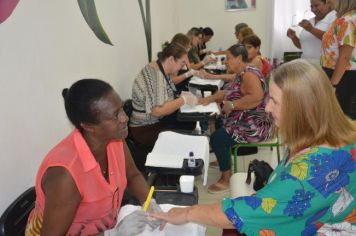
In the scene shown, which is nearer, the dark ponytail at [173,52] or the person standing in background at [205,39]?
the dark ponytail at [173,52]

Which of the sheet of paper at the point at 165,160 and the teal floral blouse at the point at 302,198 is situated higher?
the teal floral blouse at the point at 302,198

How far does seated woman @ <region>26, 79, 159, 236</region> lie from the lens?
3.53ft

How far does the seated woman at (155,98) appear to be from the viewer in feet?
8.10

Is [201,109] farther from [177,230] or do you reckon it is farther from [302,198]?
[302,198]

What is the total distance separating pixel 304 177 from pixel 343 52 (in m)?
1.76

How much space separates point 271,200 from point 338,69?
1803 millimetres

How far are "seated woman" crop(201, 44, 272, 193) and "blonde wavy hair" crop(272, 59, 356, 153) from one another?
1472 mm

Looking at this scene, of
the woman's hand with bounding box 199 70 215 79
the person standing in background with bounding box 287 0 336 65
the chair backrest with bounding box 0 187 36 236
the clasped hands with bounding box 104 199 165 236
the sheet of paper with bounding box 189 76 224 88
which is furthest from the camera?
the woman's hand with bounding box 199 70 215 79

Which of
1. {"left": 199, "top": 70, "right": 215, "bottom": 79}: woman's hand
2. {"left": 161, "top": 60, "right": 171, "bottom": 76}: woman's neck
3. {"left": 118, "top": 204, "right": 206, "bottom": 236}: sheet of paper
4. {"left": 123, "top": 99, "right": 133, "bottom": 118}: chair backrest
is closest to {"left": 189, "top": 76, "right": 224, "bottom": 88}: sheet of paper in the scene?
{"left": 199, "top": 70, "right": 215, "bottom": 79}: woman's hand

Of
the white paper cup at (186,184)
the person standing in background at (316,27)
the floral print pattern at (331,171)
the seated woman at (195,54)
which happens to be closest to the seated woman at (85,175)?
the white paper cup at (186,184)

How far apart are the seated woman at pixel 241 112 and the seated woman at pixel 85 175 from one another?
1.48 meters

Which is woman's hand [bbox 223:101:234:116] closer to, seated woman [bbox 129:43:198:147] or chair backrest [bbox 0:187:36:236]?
seated woman [bbox 129:43:198:147]

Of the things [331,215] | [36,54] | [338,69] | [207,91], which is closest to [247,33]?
[207,91]

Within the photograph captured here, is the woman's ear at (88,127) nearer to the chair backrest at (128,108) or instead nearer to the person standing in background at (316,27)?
the chair backrest at (128,108)
